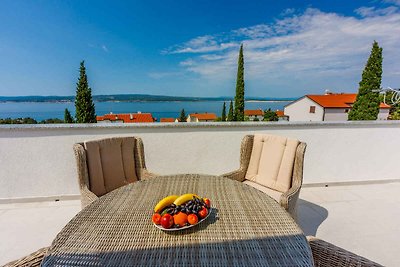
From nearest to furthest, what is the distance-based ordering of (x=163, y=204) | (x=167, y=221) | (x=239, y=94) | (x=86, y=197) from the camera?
(x=167, y=221) → (x=163, y=204) → (x=86, y=197) → (x=239, y=94)

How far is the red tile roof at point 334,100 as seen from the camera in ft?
95.8

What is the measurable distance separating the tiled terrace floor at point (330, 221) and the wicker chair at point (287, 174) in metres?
0.66

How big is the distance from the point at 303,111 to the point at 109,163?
120 ft

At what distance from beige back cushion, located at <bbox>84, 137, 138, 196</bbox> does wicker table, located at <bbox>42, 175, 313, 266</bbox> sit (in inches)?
23.9

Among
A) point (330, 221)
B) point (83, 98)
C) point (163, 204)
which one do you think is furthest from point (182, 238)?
point (83, 98)

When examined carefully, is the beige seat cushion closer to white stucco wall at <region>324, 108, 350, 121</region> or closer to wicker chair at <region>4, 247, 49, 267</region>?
→ wicker chair at <region>4, 247, 49, 267</region>

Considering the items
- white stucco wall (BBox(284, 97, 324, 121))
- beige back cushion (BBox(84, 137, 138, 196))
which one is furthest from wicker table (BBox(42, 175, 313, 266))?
white stucco wall (BBox(284, 97, 324, 121))

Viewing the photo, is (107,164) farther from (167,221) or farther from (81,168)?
(167,221)

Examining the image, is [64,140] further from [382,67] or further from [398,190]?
[382,67]

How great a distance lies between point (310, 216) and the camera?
249cm

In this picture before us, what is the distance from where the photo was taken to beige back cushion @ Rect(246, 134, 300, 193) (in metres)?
2.03

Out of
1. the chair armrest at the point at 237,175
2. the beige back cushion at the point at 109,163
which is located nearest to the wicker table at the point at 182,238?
the beige back cushion at the point at 109,163

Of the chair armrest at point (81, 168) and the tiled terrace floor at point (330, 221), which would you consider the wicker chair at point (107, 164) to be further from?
the tiled terrace floor at point (330, 221)

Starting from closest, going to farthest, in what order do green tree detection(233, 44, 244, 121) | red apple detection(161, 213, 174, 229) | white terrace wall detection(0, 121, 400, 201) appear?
red apple detection(161, 213, 174, 229) < white terrace wall detection(0, 121, 400, 201) < green tree detection(233, 44, 244, 121)
